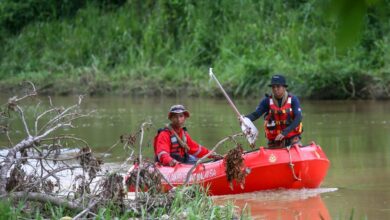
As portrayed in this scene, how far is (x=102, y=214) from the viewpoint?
214 inches

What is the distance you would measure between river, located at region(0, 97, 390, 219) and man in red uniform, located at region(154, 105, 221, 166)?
0.80 m

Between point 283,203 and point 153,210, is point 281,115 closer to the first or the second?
point 283,203

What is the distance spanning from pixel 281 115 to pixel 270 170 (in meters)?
0.91

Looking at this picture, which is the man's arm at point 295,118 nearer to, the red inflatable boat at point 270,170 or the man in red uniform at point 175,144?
the red inflatable boat at point 270,170

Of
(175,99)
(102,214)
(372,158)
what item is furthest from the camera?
(175,99)

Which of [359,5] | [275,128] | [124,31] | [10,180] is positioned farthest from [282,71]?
[359,5]

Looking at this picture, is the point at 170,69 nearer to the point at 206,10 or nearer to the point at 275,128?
the point at 206,10

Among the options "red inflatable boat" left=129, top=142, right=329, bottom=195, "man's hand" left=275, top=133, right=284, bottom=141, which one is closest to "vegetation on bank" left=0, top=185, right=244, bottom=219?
"red inflatable boat" left=129, top=142, right=329, bottom=195

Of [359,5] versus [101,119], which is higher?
[359,5]

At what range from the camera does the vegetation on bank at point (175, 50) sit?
20.6 metres

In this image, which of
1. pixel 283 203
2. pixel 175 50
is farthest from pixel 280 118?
pixel 175 50

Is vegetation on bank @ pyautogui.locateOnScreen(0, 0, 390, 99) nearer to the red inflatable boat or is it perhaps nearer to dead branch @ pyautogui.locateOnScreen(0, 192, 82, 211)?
the red inflatable boat

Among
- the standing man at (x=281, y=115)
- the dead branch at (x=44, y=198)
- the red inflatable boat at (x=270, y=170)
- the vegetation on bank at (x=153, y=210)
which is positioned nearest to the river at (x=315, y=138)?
the red inflatable boat at (x=270, y=170)

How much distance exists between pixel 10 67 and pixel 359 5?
28.2 m
